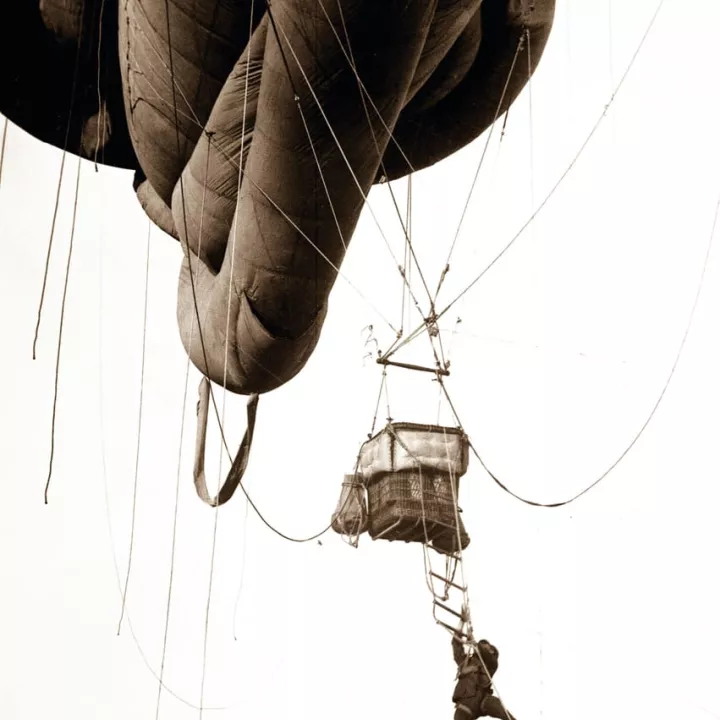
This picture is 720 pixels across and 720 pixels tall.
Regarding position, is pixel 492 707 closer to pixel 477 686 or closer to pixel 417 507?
pixel 477 686

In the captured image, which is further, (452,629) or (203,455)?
(452,629)

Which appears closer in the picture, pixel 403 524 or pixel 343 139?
pixel 343 139

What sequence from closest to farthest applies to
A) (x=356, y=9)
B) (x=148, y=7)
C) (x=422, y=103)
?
(x=356, y=9), (x=148, y=7), (x=422, y=103)

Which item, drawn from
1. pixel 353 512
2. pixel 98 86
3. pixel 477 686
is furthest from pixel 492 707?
pixel 98 86

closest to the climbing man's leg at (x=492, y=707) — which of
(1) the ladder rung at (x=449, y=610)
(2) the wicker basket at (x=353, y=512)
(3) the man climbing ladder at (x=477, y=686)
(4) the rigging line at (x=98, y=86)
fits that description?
(3) the man climbing ladder at (x=477, y=686)

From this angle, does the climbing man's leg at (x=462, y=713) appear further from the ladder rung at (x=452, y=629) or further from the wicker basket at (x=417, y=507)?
the wicker basket at (x=417, y=507)

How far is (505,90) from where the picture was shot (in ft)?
25.3

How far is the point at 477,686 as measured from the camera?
869 centimetres

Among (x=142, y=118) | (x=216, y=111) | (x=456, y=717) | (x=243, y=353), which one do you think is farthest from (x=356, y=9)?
(x=456, y=717)

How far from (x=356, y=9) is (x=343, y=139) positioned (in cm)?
67

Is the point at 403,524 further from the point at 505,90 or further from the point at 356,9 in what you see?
the point at 356,9

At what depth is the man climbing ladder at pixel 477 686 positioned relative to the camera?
8570 mm

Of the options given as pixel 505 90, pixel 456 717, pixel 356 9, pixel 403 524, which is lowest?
pixel 456 717

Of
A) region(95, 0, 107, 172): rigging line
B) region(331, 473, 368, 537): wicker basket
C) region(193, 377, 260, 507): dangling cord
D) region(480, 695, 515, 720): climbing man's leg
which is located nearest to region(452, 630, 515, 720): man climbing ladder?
region(480, 695, 515, 720): climbing man's leg
